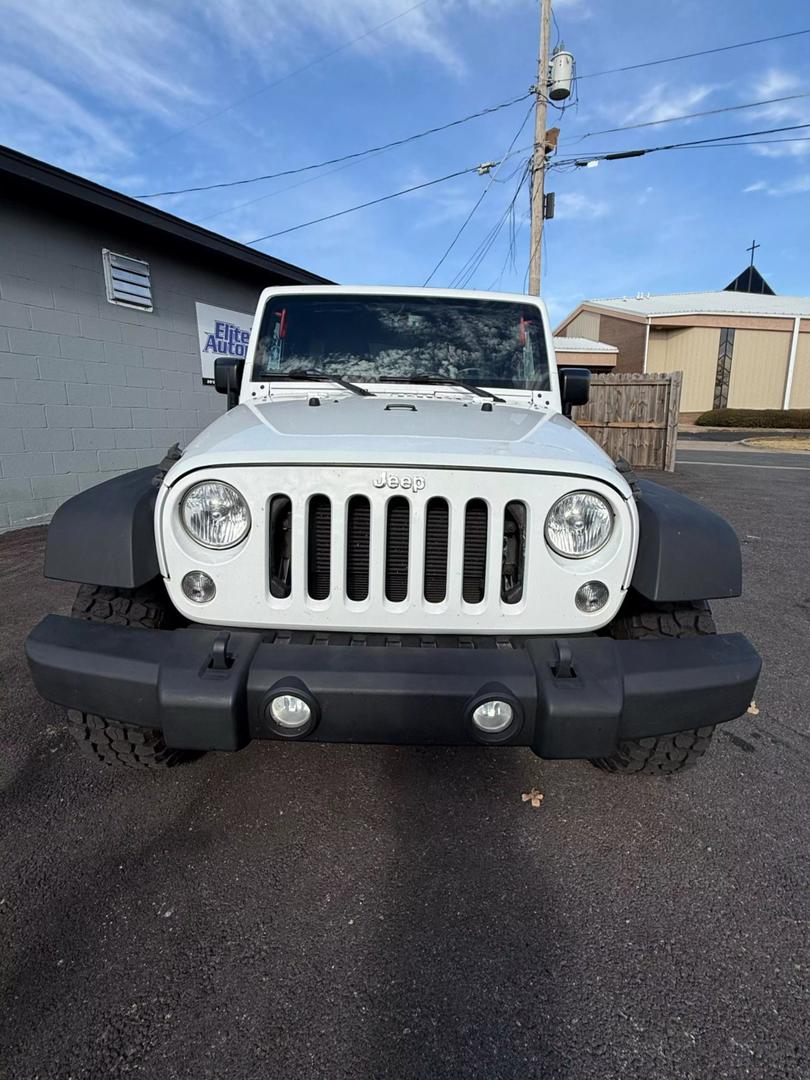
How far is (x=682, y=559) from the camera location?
182cm

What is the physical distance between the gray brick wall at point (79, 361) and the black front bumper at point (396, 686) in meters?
5.35

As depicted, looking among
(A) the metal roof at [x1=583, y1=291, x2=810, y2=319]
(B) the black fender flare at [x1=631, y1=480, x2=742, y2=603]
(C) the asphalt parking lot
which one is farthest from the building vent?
(A) the metal roof at [x1=583, y1=291, x2=810, y2=319]

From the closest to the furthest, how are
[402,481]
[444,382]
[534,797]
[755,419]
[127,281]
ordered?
[402,481] → [534,797] → [444,382] → [127,281] → [755,419]

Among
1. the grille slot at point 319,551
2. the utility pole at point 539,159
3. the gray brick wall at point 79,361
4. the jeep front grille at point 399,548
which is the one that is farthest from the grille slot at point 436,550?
the utility pole at point 539,159

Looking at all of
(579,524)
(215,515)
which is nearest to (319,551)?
(215,515)

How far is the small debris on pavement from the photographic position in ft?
7.22

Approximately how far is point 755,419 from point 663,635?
30.9 meters

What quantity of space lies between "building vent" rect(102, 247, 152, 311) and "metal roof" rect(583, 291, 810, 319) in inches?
1110

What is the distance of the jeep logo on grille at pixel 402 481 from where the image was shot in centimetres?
177

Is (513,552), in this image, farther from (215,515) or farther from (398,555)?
(215,515)

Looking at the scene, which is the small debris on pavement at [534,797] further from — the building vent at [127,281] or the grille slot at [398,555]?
the building vent at [127,281]

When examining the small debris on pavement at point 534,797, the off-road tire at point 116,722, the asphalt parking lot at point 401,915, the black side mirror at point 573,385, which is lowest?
the small debris on pavement at point 534,797

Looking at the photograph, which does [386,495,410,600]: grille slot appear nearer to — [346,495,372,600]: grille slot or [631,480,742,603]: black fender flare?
[346,495,372,600]: grille slot

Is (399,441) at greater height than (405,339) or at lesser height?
lesser
